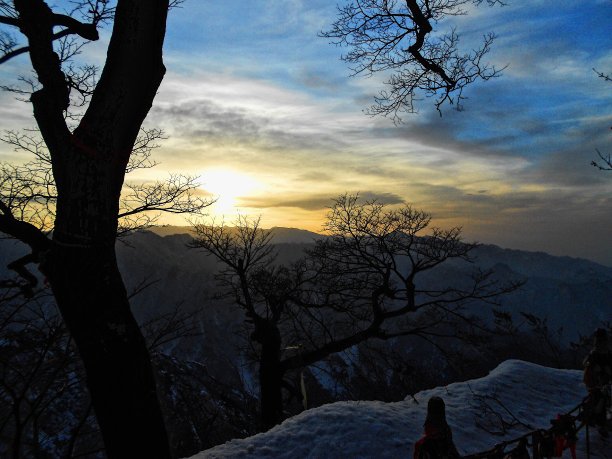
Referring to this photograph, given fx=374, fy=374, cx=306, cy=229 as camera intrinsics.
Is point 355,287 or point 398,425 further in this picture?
point 355,287

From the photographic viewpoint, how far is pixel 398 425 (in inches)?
310

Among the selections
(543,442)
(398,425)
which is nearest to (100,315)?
(543,442)

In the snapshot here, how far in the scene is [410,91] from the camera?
20.6ft

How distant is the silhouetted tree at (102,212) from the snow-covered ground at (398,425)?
475cm

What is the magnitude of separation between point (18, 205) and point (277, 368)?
867cm

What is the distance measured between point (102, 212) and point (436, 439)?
422 centimetres

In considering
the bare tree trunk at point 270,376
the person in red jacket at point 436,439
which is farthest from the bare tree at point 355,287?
the person in red jacket at point 436,439

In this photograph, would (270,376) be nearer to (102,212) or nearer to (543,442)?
(543,442)

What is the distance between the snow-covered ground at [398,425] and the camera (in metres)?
6.85

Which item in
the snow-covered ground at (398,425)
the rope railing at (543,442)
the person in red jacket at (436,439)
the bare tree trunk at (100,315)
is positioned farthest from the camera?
the snow-covered ground at (398,425)

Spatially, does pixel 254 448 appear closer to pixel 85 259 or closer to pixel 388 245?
pixel 85 259

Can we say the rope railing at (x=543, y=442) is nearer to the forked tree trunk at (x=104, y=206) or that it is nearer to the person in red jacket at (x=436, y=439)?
the person in red jacket at (x=436, y=439)

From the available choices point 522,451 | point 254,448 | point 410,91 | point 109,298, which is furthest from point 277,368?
point 109,298

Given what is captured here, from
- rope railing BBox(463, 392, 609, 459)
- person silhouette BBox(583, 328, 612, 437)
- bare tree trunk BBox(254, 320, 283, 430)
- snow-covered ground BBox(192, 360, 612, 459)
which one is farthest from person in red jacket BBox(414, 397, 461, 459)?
bare tree trunk BBox(254, 320, 283, 430)
